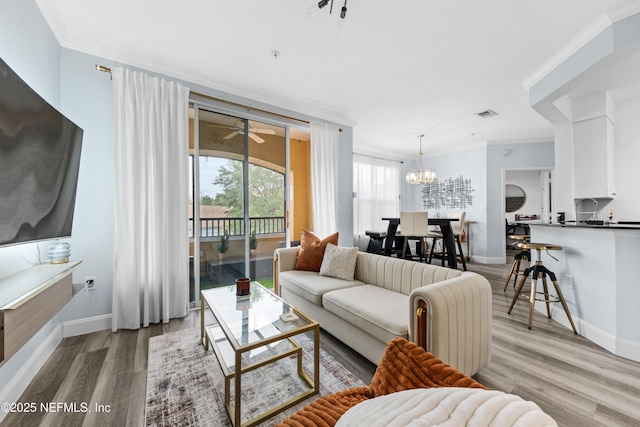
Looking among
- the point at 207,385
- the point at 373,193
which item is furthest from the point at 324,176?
the point at 207,385

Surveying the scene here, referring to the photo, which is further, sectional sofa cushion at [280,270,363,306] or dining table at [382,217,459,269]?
dining table at [382,217,459,269]

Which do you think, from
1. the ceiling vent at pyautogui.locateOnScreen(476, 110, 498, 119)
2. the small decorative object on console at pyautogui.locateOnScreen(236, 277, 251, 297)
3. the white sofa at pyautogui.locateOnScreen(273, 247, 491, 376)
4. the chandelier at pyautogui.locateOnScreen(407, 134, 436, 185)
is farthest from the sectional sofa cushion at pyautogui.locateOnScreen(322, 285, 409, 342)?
the chandelier at pyautogui.locateOnScreen(407, 134, 436, 185)

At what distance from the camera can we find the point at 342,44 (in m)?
2.41

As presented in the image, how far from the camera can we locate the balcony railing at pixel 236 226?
3140 mm

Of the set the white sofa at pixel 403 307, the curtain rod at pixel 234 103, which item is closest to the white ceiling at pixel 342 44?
the curtain rod at pixel 234 103

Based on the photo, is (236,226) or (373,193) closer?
(236,226)

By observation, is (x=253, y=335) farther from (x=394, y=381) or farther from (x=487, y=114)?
(x=487, y=114)

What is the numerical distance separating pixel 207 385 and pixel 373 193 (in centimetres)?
505

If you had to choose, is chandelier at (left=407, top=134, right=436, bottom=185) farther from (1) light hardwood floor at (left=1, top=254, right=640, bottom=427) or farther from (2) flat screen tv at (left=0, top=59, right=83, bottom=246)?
(2) flat screen tv at (left=0, top=59, right=83, bottom=246)

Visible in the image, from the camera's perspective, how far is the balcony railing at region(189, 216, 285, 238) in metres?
3.14

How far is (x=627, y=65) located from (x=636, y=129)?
147 cm

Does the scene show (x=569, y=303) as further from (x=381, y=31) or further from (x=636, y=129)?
(x=381, y=31)

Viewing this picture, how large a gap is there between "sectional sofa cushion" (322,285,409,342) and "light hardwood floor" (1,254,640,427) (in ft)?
1.09

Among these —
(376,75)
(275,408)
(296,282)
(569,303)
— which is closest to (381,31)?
(376,75)
